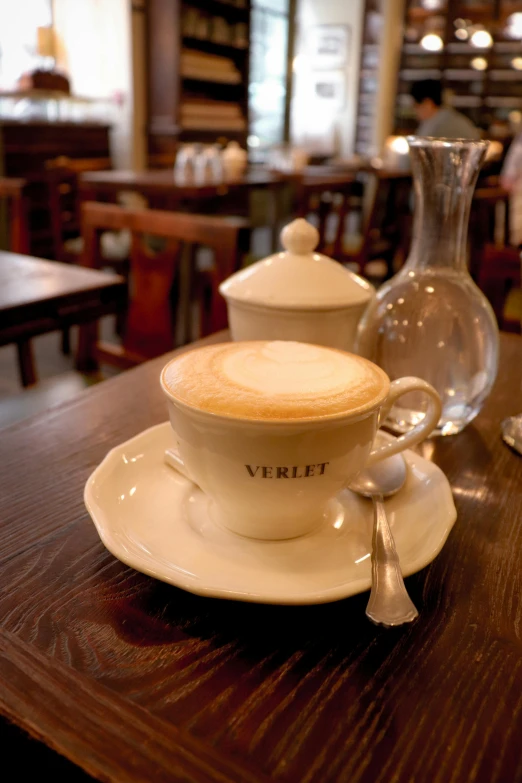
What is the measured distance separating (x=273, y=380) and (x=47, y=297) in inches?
33.1

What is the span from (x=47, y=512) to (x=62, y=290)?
78 cm

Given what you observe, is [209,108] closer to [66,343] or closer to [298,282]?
[66,343]

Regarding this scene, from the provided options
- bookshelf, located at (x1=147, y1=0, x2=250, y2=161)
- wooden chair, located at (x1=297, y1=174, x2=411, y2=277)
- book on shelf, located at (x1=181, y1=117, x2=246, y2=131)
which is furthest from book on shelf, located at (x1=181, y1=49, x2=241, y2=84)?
wooden chair, located at (x1=297, y1=174, x2=411, y2=277)

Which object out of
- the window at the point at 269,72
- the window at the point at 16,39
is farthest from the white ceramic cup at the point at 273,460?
the window at the point at 269,72

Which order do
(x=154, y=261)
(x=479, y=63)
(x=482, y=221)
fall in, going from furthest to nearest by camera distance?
(x=479, y=63) < (x=482, y=221) < (x=154, y=261)

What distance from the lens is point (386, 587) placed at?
379 millimetres

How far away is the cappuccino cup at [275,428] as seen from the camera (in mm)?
376

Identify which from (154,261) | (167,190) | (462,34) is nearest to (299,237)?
(154,261)

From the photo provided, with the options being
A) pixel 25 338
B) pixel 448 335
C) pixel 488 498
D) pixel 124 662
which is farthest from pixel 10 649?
pixel 25 338

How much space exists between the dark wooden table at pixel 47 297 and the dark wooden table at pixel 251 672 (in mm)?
672

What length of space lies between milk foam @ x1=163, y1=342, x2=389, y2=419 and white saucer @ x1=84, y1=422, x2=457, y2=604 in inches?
3.9

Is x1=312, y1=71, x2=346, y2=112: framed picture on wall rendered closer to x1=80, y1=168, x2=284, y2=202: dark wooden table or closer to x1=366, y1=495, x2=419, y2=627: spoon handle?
x1=80, y1=168, x2=284, y2=202: dark wooden table

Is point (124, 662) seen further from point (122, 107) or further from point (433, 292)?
point (122, 107)

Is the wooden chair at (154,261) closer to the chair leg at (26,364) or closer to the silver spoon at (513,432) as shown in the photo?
the chair leg at (26,364)
